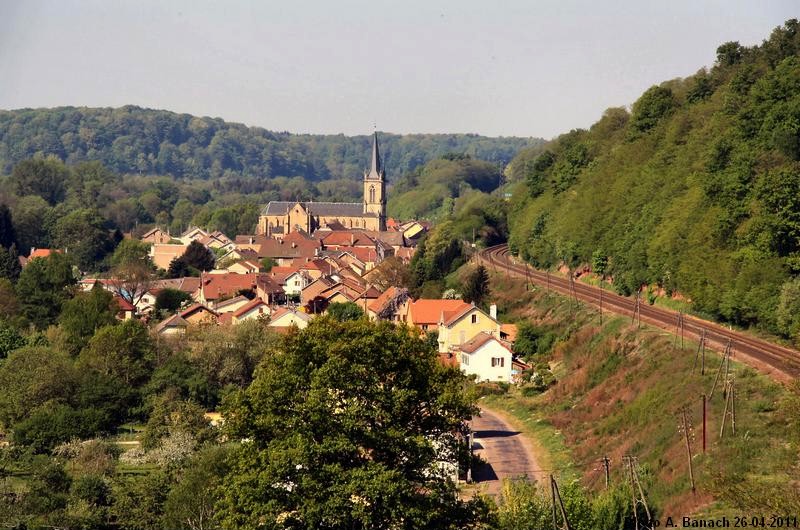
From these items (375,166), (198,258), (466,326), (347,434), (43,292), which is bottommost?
(198,258)

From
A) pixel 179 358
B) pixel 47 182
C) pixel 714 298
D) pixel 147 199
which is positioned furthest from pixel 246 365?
pixel 147 199

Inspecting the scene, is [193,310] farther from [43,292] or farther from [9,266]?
[9,266]

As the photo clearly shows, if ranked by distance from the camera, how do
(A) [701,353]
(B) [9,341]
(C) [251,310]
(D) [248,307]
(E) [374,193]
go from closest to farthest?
(A) [701,353] < (B) [9,341] < (C) [251,310] < (D) [248,307] < (E) [374,193]

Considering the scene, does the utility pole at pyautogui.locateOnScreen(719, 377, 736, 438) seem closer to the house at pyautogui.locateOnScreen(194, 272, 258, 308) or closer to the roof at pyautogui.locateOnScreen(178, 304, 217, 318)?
the roof at pyautogui.locateOnScreen(178, 304, 217, 318)

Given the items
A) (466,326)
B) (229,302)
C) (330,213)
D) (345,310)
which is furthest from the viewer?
(330,213)

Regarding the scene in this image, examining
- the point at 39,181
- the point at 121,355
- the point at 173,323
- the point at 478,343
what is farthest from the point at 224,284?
the point at 39,181

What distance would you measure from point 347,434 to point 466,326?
102 feet

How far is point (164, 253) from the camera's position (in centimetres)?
10162

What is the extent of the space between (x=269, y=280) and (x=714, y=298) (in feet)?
124

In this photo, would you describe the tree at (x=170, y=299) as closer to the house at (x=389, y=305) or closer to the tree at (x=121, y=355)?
the house at (x=389, y=305)

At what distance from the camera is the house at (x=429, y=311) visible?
179 ft

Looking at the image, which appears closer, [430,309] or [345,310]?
[430,309]

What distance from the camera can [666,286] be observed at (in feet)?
152

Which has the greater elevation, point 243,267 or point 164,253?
point 243,267
